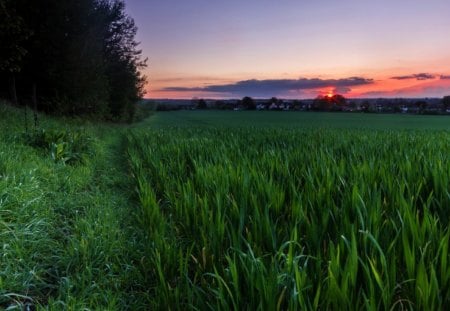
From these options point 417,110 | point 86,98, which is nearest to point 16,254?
point 86,98

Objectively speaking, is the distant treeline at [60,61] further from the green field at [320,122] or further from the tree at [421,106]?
the tree at [421,106]

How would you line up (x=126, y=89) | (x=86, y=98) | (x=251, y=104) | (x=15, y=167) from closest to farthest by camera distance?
(x=15, y=167), (x=86, y=98), (x=126, y=89), (x=251, y=104)

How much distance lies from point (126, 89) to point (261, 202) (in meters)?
33.9

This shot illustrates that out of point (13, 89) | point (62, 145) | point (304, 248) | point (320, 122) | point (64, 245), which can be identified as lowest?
point (320, 122)

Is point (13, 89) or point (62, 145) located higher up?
point (13, 89)

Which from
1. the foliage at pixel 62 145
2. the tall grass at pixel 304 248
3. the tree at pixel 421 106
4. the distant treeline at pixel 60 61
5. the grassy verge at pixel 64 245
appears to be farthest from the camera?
the tree at pixel 421 106

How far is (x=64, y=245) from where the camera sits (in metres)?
3.79

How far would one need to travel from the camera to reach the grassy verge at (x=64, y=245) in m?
2.81

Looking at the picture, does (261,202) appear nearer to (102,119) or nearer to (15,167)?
(15,167)

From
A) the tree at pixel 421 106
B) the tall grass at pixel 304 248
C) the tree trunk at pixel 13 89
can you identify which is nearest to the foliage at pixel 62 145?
the tall grass at pixel 304 248

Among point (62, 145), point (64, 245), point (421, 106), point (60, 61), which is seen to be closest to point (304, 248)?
point (64, 245)

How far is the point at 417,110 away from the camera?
232 feet

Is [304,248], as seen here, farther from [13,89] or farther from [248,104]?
[248,104]

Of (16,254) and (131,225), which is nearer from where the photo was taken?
(16,254)
